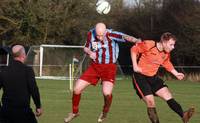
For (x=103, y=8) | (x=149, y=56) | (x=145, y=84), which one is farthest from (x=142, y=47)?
(x=103, y=8)

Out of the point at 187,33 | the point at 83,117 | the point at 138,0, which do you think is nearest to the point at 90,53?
the point at 83,117

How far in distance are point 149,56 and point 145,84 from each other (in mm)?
568

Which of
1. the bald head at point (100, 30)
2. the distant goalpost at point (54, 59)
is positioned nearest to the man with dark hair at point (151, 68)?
the bald head at point (100, 30)

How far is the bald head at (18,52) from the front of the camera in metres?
8.28

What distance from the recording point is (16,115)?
8.42 metres

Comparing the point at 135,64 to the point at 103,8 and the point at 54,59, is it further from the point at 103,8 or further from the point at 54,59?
the point at 54,59

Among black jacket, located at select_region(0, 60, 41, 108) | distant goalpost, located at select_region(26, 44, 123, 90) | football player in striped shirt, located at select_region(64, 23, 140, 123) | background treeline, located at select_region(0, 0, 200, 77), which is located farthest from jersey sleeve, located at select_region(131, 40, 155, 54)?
background treeline, located at select_region(0, 0, 200, 77)

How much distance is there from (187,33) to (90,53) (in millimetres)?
31154

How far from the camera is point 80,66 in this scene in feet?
129

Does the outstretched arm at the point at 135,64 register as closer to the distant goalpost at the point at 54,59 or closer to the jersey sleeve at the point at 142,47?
the jersey sleeve at the point at 142,47

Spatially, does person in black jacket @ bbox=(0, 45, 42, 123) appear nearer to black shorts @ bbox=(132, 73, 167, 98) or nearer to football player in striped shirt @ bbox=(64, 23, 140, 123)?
black shorts @ bbox=(132, 73, 167, 98)

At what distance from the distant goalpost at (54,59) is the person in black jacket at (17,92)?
32.5 meters

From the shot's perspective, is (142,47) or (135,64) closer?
(135,64)

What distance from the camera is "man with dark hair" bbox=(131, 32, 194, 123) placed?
1161 centimetres
